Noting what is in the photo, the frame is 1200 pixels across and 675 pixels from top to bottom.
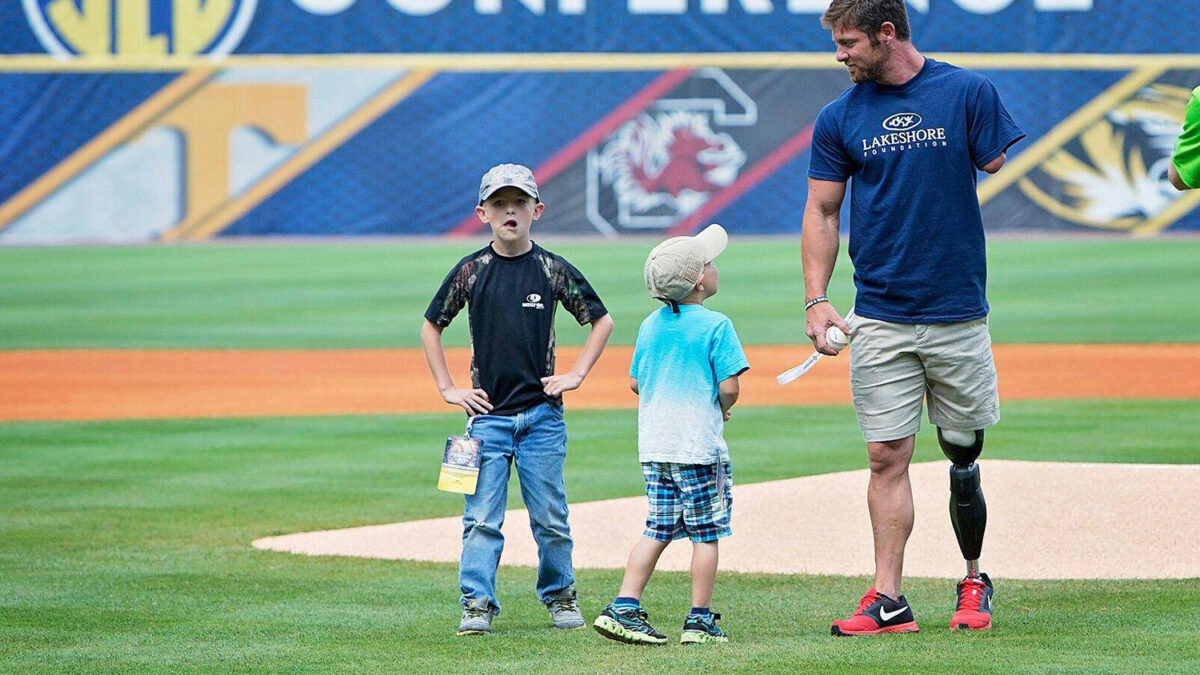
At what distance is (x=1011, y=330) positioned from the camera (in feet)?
62.6

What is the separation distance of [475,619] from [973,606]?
5.14ft

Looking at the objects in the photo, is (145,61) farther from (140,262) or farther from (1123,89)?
(1123,89)

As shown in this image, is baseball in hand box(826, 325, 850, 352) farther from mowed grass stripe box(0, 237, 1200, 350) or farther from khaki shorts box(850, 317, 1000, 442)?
mowed grass stripe box(0, 237, 1200, 350)

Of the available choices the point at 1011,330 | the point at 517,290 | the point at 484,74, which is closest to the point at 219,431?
the point at 517,290

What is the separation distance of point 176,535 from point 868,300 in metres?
3.86

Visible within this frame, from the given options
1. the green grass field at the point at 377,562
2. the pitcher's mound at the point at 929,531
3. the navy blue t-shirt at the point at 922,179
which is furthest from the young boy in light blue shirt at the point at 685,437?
the pitcher's mound at the point at 929,531

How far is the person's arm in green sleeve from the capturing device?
4.73 m

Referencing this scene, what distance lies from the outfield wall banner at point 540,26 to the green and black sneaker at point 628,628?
25.3 m

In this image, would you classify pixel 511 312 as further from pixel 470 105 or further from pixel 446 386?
pixel 470 105

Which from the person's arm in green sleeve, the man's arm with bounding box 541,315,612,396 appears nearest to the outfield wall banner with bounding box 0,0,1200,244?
the man's arm with bounding box 541,315,612,396

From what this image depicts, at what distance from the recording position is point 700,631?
16.6 feet

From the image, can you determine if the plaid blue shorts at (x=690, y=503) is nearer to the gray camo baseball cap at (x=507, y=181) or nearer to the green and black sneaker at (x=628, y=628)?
the green and black sneaker at (x=628, y=628)

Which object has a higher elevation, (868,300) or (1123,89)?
(1123,89)

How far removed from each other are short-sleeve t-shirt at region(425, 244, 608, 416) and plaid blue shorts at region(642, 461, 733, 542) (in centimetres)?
61
